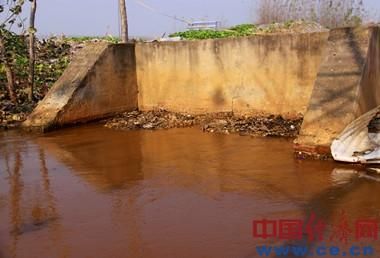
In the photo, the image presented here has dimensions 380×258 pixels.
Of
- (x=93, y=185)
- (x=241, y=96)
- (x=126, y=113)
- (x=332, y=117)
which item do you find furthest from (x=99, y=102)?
(x=332, y=117)

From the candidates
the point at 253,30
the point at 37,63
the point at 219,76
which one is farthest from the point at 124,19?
the point at 219,76

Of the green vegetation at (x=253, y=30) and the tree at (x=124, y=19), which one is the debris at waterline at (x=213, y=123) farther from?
the green vegetation at (x=253, y=30)

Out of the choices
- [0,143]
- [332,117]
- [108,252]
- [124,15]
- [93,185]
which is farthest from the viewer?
[124,15]

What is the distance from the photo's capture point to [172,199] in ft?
15.6


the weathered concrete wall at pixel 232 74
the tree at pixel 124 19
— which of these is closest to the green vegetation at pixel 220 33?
the tree at pixel 124 19

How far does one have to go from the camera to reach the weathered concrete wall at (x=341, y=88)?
6.03m

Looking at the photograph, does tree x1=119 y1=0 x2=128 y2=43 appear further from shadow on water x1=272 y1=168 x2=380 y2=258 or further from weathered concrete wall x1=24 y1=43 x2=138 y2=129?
shadow on water x1=272 y1=168 x2=380 y2=258

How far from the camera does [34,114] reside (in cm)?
901

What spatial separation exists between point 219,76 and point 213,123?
122cm

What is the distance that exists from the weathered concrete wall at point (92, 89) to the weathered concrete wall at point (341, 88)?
475 centimetres

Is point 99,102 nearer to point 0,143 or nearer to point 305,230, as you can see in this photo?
point 0,143

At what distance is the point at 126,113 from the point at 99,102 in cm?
74

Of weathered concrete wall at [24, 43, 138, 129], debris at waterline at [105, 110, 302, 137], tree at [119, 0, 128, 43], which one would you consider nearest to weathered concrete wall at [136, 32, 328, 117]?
debris at waterline at [105, 110, 302, 137]

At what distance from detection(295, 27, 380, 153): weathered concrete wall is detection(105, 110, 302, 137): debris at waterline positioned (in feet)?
4.56
